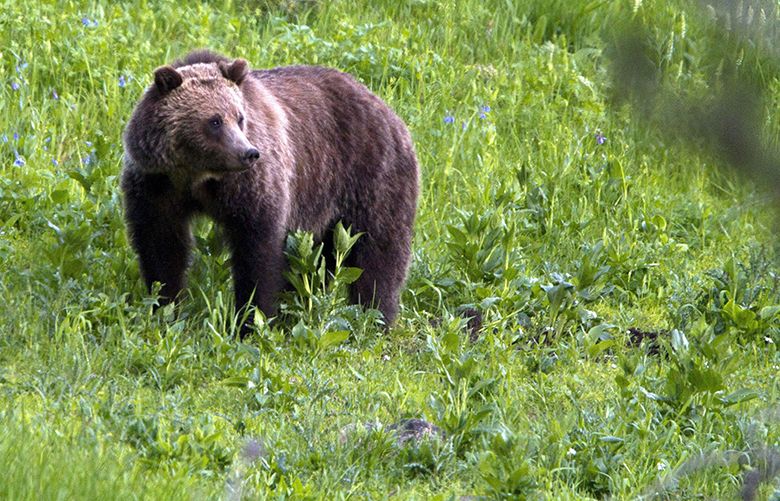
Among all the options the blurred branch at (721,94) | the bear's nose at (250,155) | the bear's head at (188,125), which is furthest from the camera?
the bear's head at (188,125)

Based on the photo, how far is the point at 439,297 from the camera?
20.1 feet

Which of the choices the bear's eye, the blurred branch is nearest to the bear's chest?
the bear's eye

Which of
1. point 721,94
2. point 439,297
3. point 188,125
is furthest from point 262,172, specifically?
point 721,94

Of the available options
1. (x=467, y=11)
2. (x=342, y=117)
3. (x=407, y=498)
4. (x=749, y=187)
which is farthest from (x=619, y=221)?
(x=749, y=187)

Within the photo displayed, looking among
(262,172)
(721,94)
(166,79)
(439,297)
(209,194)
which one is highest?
(721,94)

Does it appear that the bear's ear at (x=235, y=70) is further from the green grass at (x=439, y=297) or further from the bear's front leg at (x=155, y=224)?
the green grass at (x=439, y=297)

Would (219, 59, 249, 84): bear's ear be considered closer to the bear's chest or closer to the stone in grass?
the bear's chest

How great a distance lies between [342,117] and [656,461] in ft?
9.08

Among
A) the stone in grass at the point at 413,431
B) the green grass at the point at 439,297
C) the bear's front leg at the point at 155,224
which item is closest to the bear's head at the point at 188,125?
the bear's front leg at the point at 155,224

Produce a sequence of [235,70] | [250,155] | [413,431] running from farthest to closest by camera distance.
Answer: [235,70] < [250,155] < [413,431]

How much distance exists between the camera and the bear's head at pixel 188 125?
5258 millimetres

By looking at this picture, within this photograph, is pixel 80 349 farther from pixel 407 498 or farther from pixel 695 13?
pixel 695 13

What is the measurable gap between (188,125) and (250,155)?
1.35 ft

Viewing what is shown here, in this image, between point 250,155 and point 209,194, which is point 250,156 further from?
point 209,194
